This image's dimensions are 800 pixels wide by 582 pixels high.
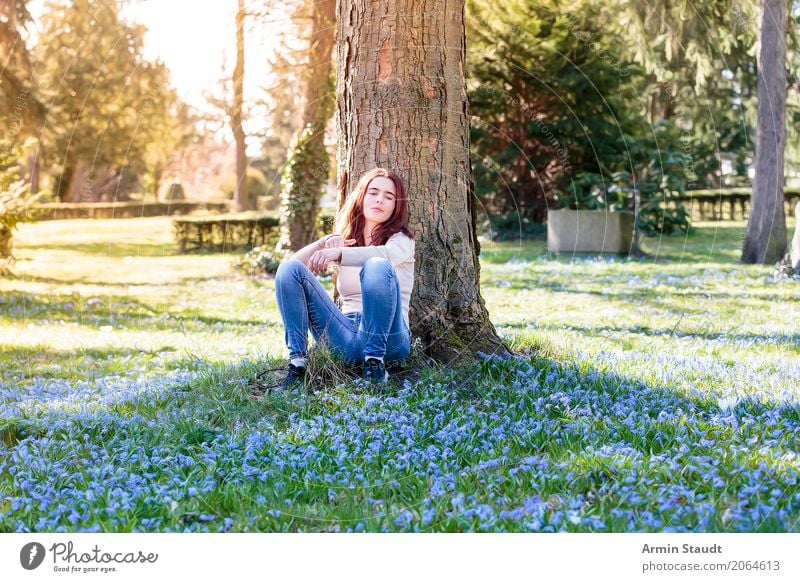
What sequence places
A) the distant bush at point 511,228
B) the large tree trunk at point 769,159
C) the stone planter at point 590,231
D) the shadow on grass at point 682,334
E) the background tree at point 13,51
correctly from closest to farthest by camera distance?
the shadow on grass at point 682,334 < the large tree trunk at point 769,159 < the background tree at point 13,51 < the stone planter at point 590,231 < the distant bush at point 511,228

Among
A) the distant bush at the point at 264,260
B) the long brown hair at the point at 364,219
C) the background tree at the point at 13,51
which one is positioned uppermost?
the background tree at the point at 13,51

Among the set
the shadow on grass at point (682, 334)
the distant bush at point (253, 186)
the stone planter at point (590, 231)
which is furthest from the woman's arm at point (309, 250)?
the distant bush at point (253, 186)

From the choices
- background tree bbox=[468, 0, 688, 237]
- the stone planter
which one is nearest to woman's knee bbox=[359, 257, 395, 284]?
the stone planter

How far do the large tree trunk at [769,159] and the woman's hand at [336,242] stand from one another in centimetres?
985

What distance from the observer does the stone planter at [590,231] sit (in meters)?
14.6

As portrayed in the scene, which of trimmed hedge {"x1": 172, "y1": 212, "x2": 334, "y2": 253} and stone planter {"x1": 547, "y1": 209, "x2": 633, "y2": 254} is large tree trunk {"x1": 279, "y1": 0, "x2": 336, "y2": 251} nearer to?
trimmed hedge {"x1": 172, "y1": 212, "x2": 334, "y2": 253}

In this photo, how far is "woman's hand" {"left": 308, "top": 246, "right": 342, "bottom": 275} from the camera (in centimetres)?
432

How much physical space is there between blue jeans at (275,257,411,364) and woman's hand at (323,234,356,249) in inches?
10.8

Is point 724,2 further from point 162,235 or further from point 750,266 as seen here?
point 162,235

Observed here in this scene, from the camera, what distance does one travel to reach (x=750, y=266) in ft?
40.0

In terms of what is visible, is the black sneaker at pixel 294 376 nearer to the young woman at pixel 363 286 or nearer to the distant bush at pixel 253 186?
the young woman at pixel 363 286

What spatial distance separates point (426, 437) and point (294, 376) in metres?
1.03

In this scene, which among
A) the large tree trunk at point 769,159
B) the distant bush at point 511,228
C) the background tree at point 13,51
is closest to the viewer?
the large tree trunk at point 769,159

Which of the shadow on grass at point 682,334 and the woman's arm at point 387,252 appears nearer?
the woman's arm at point 387,252
